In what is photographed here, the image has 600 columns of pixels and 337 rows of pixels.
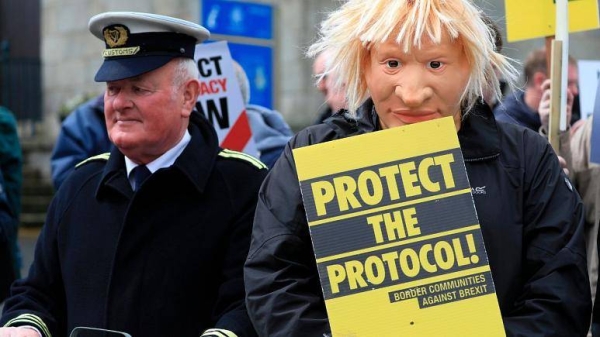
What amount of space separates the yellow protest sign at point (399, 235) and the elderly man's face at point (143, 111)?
0.94 m

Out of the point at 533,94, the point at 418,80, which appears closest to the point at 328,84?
the point at 533,94

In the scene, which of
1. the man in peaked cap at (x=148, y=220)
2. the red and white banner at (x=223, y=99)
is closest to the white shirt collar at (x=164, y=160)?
the man in peaked cap at (x=148, y=220)

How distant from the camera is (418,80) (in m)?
2.83

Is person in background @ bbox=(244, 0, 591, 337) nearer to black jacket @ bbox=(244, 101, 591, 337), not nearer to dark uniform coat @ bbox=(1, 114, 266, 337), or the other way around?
black jacket @ bbox=(244, 101, 591, 337)

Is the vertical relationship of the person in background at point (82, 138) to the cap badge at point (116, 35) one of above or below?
below

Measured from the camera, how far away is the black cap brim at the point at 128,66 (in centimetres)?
355

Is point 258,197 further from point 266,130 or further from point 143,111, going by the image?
point 266,130

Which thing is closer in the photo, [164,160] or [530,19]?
[164,160]

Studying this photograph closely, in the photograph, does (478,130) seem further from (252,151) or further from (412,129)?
(252,151)

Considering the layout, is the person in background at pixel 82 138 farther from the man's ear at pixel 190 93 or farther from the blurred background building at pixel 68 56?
the blurred background building at pixel 68 56

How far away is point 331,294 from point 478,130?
0.62 metres

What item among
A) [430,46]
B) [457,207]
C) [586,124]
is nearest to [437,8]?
[430,46]

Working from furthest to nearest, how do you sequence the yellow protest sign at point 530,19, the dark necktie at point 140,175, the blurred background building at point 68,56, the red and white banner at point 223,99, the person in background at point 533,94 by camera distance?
the blurred background building at point 68,56 < the person in background at point 533,94 < the red and white banner at point 223,99 < the yellow protest sign at point 530,19 < the dark necktie at point 140,175

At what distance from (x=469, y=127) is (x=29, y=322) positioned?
60.7 inches
